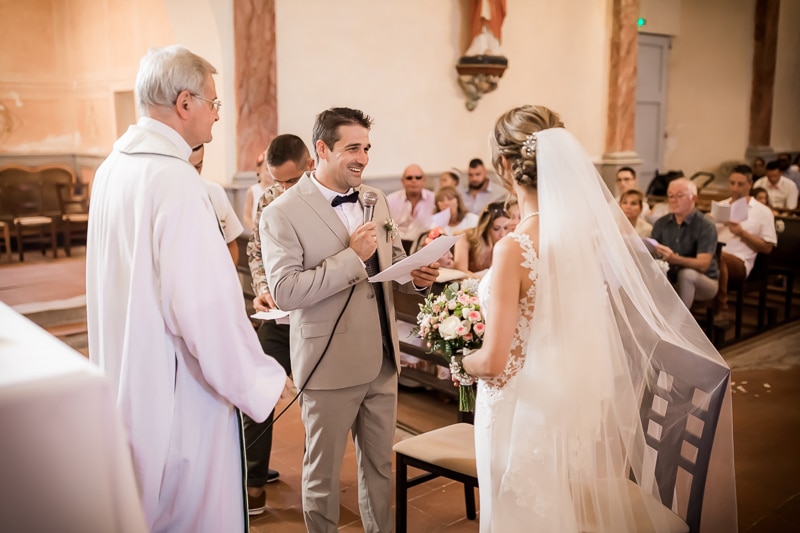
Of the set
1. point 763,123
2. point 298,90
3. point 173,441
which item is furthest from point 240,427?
point 763,123

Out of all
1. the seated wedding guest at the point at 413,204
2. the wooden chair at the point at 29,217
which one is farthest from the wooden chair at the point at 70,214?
the seated wedding guest at the point at 413,204

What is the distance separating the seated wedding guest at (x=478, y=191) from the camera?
7761 mm

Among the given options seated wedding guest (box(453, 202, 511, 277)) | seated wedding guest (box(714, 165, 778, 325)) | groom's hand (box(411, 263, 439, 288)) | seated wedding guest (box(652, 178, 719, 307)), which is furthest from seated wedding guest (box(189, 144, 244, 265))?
seated wedding guest (box(714, 165, 778, 325))

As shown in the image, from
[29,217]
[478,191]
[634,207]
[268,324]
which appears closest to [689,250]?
[634,207]

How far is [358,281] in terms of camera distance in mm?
2602

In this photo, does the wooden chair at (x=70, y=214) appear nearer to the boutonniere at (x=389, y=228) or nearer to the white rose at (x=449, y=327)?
the boutonniere at (x=389, y=228)

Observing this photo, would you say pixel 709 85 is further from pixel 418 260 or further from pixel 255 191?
pixel 418 260

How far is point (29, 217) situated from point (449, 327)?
8.94 meters

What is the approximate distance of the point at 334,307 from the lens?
265 centimetres

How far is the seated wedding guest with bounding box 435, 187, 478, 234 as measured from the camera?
6465 mm

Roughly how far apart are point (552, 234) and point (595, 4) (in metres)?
8.79

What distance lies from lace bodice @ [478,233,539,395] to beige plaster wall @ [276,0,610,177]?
550cm

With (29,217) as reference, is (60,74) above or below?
above

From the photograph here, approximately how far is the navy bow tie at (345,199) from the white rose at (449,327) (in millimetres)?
585
